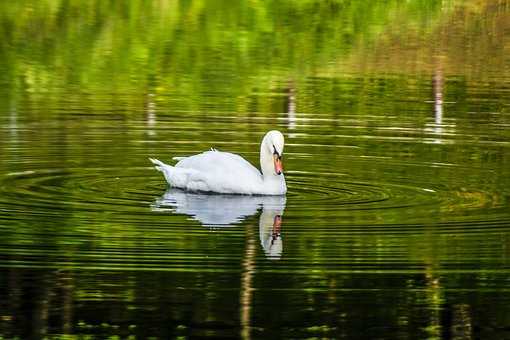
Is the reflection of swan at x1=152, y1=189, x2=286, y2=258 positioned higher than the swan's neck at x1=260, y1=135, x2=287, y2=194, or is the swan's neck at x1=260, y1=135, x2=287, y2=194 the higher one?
the swan's neck at x1=260, y1=135, x2=287, y2=194

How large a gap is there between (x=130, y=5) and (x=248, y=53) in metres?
7.82

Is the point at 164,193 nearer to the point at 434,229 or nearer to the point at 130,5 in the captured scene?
the point at 434,229

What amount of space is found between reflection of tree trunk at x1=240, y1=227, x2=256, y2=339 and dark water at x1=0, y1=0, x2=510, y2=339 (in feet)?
0.08

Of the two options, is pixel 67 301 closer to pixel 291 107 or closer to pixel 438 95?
pixel 291 107

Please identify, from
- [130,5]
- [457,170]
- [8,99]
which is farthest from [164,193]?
[130,5]

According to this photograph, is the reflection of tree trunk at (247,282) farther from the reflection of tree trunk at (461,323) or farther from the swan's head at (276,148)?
the swan's head at (276,148)

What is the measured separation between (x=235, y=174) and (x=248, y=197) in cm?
25

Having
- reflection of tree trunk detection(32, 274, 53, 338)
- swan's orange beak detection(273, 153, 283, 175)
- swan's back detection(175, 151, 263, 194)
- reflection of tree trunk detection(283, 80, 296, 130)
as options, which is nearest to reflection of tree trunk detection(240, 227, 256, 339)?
reflection of tree trunk detection(32, 274, 53, 338)

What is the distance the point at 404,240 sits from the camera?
45.7 feet

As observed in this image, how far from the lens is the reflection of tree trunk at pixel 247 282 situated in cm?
1116

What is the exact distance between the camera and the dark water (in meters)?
11.6

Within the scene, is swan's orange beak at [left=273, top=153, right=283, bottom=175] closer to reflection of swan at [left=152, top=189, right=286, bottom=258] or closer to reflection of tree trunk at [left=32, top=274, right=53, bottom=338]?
reflection of swan at [left=152, top=189, right=286, bottom=258]

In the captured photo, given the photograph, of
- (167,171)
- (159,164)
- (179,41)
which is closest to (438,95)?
(179,41)

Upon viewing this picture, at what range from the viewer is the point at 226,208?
15.9 meters
